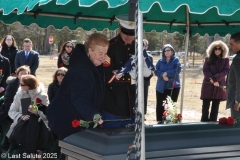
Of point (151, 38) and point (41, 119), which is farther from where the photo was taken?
point (151, 38)

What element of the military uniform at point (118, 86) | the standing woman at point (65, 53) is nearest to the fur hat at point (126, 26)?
the military uniform at point (118, 86)

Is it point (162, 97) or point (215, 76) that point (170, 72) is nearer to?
point (162, 97)

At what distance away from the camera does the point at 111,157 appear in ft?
8.43

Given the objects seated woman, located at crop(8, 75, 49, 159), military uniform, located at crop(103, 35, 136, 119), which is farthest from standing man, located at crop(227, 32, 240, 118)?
seated woman, located at crop(8, 75, 49, 159)

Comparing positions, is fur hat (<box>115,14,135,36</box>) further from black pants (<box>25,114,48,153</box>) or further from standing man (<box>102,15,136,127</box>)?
black pants (<box>25,114,48,153</box>)

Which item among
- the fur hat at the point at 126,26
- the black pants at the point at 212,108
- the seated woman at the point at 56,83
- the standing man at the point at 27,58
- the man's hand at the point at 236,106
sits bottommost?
the black pants at the point at 212,108

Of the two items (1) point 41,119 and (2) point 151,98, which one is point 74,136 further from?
(2) point 151,98

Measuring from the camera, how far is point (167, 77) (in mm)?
7551

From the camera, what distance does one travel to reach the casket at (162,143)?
268 centimetres

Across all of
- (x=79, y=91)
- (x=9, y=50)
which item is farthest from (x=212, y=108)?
(x=79, y=91)

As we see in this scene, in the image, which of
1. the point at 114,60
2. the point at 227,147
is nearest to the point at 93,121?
the point at 227,147

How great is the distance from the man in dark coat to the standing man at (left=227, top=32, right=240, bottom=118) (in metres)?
2.09

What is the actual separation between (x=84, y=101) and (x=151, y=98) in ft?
32.6

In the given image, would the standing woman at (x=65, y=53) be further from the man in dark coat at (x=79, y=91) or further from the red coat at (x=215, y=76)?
the man in dark coat at (x=79, y=91)
